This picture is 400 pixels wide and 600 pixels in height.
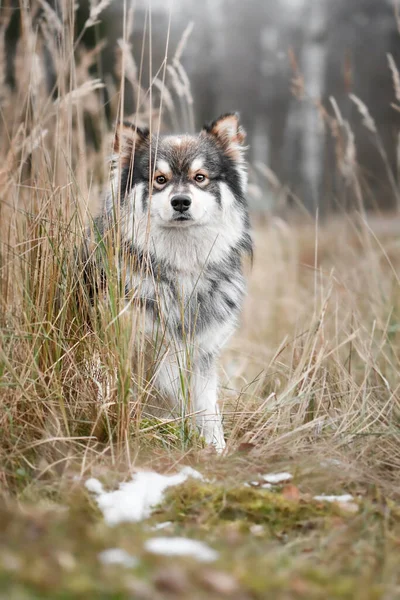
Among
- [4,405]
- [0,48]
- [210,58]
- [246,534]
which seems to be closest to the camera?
[246,534]

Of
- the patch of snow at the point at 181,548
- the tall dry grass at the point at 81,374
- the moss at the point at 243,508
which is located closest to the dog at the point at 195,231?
the tall dry grass at the point at 81,374

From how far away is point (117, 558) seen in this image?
158cm

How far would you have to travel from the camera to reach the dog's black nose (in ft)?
10.8

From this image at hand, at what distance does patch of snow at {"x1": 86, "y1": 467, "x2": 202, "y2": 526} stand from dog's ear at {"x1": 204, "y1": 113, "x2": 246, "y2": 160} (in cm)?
202

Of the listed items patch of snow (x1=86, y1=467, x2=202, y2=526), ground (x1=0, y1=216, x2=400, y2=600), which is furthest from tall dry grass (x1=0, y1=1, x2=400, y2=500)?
patch of snow (x1=86, y1=467, x2=202, y2=526)

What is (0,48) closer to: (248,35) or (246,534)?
(246,534)

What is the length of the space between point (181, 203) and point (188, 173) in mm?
272

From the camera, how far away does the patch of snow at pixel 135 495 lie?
2025 mm

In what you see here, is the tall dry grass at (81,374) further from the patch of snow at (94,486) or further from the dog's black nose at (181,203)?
the dog's black nose at (181,203)

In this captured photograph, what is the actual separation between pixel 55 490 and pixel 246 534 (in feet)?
1.99

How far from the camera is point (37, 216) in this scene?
2.63 m

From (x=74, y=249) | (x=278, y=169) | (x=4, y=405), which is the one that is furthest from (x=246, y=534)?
(x=278, y=169)

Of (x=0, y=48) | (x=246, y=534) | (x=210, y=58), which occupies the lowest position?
(x=246, y=534)

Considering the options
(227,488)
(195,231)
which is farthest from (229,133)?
(227,488)
